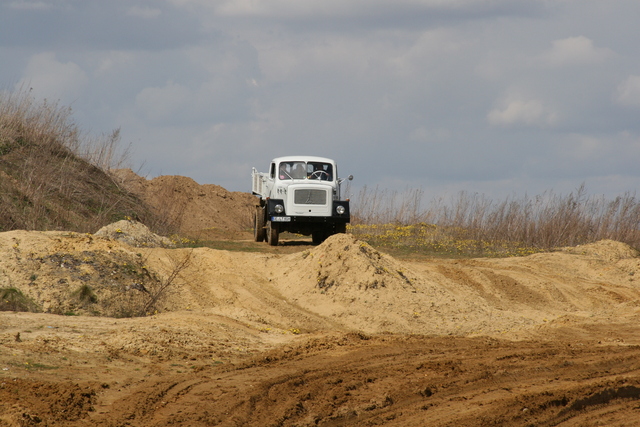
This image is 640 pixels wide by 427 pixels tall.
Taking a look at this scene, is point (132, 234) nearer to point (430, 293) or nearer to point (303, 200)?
point (303, 200)

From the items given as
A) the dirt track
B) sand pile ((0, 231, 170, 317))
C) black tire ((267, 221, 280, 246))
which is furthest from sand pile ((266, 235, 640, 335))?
black tire ((267, 221, 280, 246))

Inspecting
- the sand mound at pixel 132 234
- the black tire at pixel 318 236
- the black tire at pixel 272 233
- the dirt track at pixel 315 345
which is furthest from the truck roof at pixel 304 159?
the dirt track at pixel 315 345

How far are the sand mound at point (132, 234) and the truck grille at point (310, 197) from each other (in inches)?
155

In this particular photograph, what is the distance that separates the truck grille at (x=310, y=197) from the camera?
19.8 m

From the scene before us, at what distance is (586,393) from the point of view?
6805mm

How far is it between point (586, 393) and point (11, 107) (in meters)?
24.7

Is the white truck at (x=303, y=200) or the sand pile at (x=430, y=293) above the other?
the white truck at (x=303, y=200)

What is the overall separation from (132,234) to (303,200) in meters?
5.06

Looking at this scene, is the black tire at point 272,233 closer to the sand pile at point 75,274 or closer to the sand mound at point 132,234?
the sand mound at point 132,234

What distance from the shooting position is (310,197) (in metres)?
19.9

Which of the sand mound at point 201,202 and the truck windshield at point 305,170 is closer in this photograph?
the truck windshield at point 305,170

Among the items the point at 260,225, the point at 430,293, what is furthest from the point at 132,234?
the point at 430,293

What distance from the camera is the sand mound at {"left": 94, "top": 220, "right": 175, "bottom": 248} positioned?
17156mm

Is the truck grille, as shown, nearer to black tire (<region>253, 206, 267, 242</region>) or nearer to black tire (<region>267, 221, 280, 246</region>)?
black tire (<region>267, 221, 280, 246</region>)
